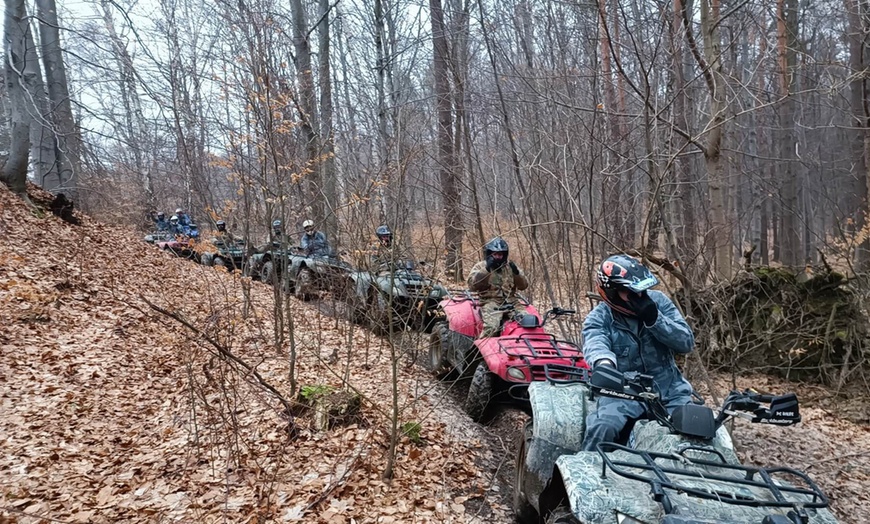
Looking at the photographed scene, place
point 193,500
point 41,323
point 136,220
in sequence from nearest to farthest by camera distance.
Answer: point 193,500 < point 41,323 < point 136,220

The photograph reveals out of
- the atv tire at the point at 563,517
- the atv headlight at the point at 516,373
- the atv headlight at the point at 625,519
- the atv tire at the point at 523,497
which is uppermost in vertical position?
the atv headlight at the point at 625,519

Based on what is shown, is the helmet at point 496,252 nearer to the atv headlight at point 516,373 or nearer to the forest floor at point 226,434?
the forest floor at point 226,434

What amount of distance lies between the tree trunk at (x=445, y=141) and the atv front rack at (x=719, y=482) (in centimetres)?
690

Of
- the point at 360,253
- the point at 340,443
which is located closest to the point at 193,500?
the point at 340,443

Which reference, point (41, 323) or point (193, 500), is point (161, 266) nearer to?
point (41, 323)

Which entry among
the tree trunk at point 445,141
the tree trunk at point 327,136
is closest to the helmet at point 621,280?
the tree trunk at point 327,136

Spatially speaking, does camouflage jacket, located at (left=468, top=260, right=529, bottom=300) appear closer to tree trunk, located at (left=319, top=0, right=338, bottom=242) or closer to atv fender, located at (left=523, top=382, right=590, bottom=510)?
tree trunk, located at (left=319, top=0, right=338, bottom=242)

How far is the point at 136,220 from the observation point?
1998cm

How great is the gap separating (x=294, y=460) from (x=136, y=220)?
61.7 ft

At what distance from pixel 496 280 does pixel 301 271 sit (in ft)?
13.6

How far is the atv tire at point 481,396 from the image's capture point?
5.02 metres

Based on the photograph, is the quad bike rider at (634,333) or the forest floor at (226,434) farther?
the forest floor at (226,434)

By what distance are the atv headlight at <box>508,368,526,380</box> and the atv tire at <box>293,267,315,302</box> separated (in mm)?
4941

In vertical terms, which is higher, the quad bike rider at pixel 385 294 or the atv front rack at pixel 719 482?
the quad bike rider at pixel 385 294
